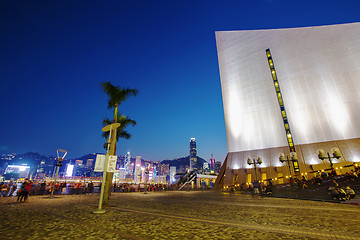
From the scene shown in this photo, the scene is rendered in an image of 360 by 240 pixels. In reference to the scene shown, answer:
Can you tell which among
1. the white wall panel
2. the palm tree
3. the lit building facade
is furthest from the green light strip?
the palm tree

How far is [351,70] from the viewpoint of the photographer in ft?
93.3

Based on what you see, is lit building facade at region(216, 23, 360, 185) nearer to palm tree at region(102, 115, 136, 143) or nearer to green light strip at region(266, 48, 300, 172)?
green light strip at region(266, 48, 300, 172)

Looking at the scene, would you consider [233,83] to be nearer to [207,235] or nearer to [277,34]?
[277,34]

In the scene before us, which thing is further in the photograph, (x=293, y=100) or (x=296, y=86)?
(x=296, y=86)

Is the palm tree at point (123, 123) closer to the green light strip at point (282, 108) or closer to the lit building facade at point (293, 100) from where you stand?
the lit building facade at point (293, 100)

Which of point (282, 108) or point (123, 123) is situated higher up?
point (282, 108)

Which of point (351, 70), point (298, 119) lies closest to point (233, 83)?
point (298, 119)

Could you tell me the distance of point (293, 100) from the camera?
31469 mm

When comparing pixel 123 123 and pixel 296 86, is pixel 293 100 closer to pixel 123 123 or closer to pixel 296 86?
pixel 296 86

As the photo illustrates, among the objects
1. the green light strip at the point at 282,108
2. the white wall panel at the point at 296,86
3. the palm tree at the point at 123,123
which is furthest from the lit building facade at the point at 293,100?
the palm tree at the point at 123,123

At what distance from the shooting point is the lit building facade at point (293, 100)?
89.9ft

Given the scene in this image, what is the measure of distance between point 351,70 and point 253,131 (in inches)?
723

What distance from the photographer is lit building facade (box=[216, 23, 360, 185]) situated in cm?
2741

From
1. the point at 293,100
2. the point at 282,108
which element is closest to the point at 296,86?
the point at 293,100
